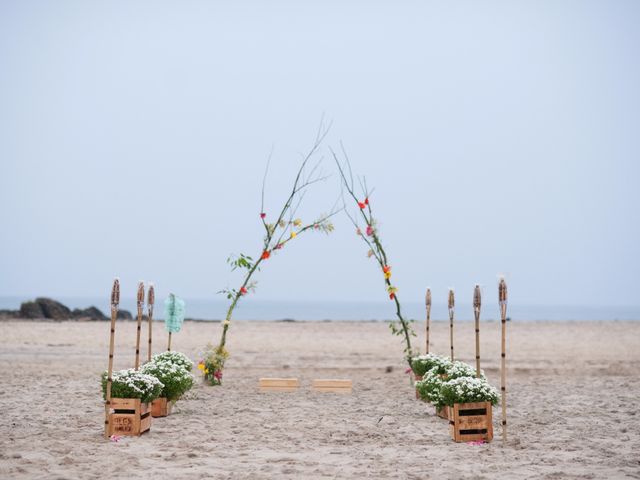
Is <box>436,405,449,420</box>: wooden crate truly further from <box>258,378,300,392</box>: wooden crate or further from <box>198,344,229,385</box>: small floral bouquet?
<box>198,344,229,385</box>: small floral bouquet

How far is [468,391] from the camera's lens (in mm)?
9328

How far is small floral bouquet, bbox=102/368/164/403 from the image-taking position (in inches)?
372

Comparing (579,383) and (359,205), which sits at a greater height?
(359,205)

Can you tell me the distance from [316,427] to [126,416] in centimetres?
265

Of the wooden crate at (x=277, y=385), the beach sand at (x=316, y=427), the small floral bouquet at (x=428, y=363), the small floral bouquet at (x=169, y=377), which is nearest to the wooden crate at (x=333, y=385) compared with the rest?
the beach sand at (x=316, y=427)

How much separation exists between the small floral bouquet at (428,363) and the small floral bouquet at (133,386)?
4794 mm

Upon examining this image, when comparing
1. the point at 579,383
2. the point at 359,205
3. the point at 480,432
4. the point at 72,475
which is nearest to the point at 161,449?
the point at 72,475

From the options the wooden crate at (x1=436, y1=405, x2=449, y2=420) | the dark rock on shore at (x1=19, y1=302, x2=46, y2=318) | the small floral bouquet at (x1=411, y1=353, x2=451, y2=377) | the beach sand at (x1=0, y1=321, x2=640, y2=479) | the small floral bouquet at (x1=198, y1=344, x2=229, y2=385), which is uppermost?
the dark rock on shore at (x1=19, y1=302, x2=46, y2=318)

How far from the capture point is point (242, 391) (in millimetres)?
14484

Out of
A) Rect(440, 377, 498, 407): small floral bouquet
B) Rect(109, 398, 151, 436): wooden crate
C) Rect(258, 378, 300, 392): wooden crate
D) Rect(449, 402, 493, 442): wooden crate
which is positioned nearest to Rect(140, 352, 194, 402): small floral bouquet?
Rect(109, 398, 151, 436): wooden crate

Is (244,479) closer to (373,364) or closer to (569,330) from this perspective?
(373,364)

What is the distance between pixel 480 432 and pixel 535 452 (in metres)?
0.87

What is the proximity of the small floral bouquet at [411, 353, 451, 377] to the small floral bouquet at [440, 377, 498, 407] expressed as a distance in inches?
102

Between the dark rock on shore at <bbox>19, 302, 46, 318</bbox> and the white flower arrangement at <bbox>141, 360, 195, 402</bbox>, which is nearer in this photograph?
the white flower arrangement at <bbox>141, 360, 195, 402</bbox>
